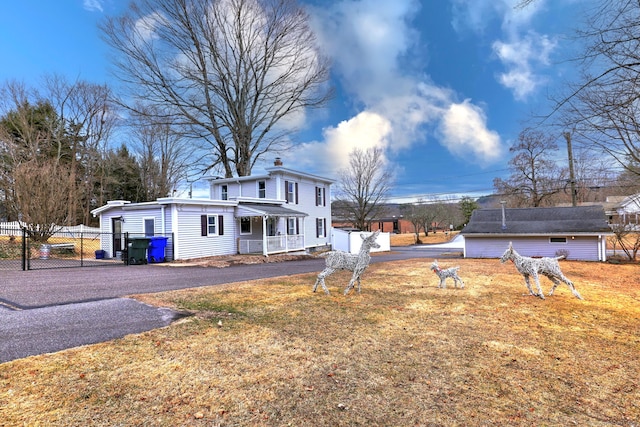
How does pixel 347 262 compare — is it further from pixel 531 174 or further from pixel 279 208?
pixel 531 174

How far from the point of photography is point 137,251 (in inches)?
602

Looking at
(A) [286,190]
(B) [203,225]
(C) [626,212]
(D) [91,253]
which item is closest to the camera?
(B) [203,225]

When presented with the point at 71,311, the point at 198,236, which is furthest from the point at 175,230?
the point at 71,311

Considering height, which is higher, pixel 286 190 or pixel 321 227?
pixel 286 190

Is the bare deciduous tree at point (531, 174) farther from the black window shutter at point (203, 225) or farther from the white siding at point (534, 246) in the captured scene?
the black window shutter at point (203, 225)

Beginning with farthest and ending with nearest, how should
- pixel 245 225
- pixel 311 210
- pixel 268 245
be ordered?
pixel 311 210
pixel 245 225
pixel 268 245

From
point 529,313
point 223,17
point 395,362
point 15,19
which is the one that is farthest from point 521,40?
point 223,17

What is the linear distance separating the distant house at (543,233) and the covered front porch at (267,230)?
1151 centimetres

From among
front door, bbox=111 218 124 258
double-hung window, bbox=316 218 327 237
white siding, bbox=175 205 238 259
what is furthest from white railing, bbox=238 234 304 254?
front door, bbox=111 218 124 258

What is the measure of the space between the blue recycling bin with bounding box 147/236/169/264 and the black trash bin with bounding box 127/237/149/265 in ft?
0.86

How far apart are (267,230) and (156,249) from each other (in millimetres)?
7571

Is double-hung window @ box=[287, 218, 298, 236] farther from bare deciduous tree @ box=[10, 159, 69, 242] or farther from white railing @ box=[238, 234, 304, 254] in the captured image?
bare deciduous tree @ box=[10, 159, 69, 242]

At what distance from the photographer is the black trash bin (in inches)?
598

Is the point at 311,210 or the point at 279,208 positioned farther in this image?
the point at 311,210
